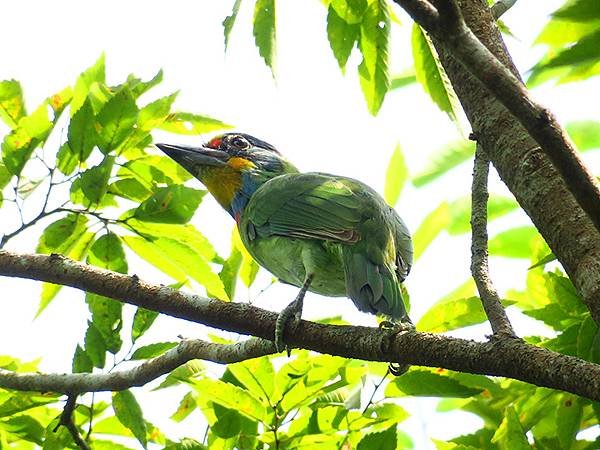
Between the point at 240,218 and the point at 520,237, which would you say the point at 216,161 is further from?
the point at 520,237

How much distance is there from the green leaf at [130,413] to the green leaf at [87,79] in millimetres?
1048

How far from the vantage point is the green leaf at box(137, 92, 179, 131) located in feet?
10.8

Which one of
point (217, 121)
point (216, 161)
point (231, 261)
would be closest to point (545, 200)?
point (231, 261)

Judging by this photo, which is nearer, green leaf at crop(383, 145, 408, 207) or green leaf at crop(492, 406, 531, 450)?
green leaf at crop(492, 406, 531, 450)

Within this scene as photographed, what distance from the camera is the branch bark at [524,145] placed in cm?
180

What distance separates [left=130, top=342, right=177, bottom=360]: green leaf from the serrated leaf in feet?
2.34

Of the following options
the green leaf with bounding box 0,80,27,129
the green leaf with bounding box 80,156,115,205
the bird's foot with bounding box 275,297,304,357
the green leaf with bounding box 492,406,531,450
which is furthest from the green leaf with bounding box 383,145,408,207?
the green leaf with bounding box 0,80,27,129

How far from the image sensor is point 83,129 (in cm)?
309

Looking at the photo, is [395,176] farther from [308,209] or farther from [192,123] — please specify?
[192,123]

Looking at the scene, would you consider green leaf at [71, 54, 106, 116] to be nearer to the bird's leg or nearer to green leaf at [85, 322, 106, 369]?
green leaf at [85, 322, 106, 369]

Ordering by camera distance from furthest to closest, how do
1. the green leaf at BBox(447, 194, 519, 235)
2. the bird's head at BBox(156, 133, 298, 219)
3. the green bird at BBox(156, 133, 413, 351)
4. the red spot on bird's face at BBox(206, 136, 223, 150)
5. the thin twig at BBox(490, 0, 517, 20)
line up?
the red spot on bird's face at BBox(206, 136, 223, 150), the bird's head at BBox(156, 133, 298, 219), the green leaf at BBox(447, 194, 519, 235), the green bird at BBox(156, 133, 413, 351), the thin twig at BBox(490, 0, 517, 20)

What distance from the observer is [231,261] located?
337 cm

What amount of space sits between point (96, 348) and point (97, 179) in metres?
0.58

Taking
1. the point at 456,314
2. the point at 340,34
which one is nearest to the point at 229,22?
the point at 340,34
